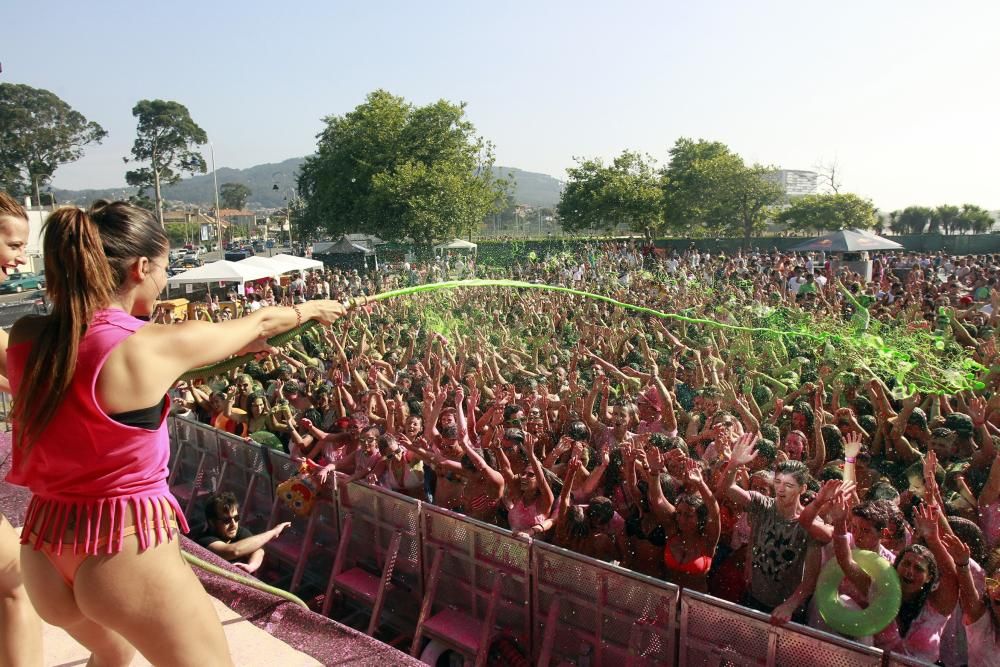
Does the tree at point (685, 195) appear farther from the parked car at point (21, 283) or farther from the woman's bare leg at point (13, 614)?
the woman's bare leg at point (13, 614)

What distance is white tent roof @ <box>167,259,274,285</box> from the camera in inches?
605

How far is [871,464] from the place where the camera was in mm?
4973

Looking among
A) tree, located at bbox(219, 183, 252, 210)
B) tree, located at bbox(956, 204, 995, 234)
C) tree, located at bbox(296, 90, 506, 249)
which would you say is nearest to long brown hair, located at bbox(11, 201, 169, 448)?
tree, located at bbox(296, 90, 506, 249)

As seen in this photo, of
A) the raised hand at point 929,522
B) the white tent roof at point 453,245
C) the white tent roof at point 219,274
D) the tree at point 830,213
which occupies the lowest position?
the white tent roof at point 219,274

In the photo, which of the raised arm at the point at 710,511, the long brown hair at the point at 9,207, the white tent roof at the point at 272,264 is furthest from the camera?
the white tent roof at the point at 272,264

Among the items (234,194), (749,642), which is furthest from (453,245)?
(234,194)

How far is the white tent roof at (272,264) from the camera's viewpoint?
59.0ft

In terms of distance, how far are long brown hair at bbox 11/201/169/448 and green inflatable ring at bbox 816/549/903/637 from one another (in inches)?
124

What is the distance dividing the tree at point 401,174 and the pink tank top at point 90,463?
26506 mm

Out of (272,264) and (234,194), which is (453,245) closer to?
(272,264)

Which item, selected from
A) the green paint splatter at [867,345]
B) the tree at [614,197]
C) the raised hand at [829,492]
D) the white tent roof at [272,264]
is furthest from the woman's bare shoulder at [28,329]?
the tree at [614,197]

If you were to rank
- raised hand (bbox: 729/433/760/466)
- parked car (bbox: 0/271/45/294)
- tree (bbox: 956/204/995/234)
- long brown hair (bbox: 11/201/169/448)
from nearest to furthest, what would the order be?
long brown hair (bbox: 11/201/169/448)
raised hand (bbox: 729/433/760/466)
parked car (bbox: 0/271/45/294)
tree (bbox: 956/204/995/234)

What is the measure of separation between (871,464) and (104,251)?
5.12 m

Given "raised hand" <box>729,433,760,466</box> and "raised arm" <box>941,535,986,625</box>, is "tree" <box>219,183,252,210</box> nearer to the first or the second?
"raised hand" <box>729,433,760,466</box>
